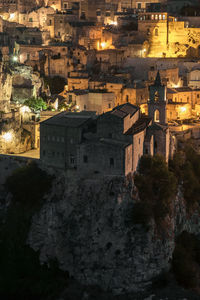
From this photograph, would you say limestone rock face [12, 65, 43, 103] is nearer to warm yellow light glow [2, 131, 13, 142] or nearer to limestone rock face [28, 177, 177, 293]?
warm yellow light glow [2, 131, 13, 142]

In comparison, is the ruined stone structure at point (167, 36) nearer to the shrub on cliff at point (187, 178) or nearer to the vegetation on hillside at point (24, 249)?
the shrub on cliff at point (187, 178)

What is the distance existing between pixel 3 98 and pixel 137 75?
1281 cm

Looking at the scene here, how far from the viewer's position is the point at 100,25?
70.9m

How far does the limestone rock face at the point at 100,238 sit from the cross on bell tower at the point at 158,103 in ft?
26.8

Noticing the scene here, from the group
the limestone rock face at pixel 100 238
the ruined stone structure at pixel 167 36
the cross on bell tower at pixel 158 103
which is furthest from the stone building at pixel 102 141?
the ruined stone structure at pixel 167 36

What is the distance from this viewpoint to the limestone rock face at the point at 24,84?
201 ft

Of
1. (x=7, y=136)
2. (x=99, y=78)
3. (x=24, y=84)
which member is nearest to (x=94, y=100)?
(x=99, y=78)

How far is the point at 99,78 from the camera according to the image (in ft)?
207

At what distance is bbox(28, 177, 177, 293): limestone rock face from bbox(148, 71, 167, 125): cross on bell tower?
8169 mm

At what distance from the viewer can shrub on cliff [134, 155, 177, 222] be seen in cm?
4975

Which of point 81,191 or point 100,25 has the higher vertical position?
point 100,25

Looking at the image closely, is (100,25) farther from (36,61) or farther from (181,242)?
(181,242)

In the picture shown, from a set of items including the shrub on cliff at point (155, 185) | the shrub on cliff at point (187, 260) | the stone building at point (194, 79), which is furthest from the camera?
the stone building at point (194, 79)

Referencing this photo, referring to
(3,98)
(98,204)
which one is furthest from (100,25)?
(98,204)
